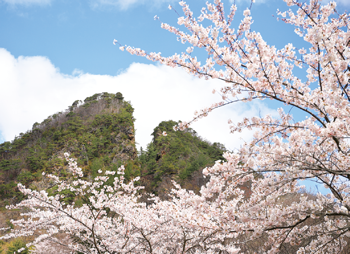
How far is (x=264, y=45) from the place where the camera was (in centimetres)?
240

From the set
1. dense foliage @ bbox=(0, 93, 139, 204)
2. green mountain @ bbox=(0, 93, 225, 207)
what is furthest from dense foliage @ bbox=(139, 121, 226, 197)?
dense foliage @ bbox=(0, 93, 139, 204)

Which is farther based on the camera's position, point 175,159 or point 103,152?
point 103,152

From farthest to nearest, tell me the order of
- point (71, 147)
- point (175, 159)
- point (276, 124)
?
1. point (71, 147)
2. point (175, 159)
3. point (276, 124)

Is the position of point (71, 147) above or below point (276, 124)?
above

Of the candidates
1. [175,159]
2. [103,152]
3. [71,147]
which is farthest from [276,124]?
[71,147]

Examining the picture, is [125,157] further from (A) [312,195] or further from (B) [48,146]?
(A) [312,195]

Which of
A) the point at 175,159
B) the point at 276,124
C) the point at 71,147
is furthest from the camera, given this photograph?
the point at 71,147

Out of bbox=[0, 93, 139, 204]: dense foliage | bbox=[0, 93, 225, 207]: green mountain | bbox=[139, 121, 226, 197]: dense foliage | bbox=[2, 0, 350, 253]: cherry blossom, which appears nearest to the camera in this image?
bbox=[2, 0, 350, 253]: cherry blossom

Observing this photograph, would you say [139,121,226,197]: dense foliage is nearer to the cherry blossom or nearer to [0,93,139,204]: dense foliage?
[0,93,139,204]: dense foliage

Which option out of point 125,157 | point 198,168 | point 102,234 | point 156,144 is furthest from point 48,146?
point 102,234

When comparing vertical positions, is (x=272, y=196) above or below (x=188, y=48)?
below

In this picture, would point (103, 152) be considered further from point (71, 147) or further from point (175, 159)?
point (175, 159)

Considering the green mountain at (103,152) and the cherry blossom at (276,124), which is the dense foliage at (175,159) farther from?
the cherry blossom at (276,124)

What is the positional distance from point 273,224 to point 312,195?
34.8 feet
